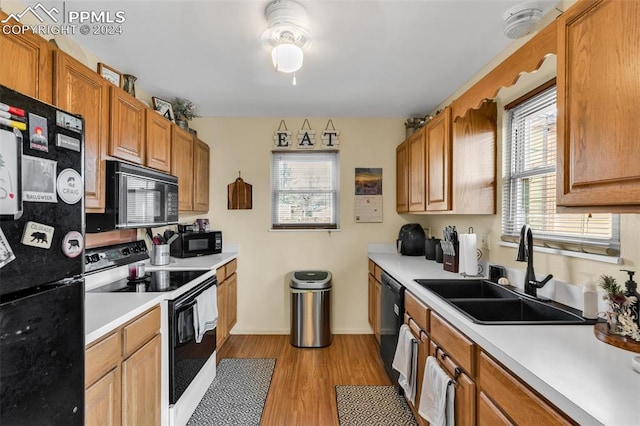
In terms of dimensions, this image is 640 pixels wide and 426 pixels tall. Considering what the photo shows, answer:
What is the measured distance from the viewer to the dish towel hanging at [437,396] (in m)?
1.38

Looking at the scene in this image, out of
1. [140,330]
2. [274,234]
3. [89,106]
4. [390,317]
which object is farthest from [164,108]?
[390,317]

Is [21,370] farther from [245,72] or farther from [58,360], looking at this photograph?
[245,72]

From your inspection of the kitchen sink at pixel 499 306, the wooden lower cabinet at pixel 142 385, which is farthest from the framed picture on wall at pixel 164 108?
the kitchen sink at pixel 499 306

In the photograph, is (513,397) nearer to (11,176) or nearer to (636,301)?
(636,301)

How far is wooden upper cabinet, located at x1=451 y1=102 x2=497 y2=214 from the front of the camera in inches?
87.4

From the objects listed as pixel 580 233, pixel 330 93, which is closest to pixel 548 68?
pixel 580 233

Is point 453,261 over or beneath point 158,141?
beneath

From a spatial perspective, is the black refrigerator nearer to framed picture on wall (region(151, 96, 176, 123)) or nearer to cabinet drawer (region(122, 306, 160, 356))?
cabinet drawer (region(122, 306, 160, 356))

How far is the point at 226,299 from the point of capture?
9.95ft

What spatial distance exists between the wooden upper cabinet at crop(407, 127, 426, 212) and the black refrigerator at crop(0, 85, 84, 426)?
249 cm

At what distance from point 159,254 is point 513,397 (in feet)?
8.50

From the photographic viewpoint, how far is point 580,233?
1560 millimetres

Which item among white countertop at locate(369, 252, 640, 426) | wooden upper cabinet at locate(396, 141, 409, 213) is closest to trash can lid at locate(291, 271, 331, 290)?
wooden upper cabinet at locate(396, 141, 409, 213)

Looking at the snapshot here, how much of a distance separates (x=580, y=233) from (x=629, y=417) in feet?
3.75
